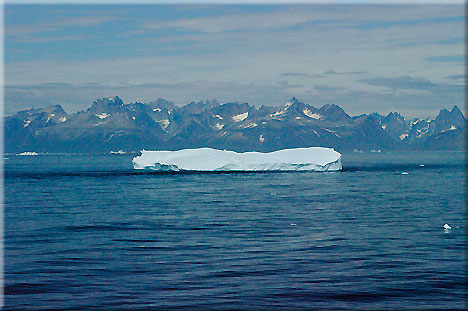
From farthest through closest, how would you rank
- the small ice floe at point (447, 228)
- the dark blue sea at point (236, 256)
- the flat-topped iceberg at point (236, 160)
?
the flat-topped iceberg at point (236, 160), the small ice floe at point (447, 228), the dark blue sea at point (236, 256)

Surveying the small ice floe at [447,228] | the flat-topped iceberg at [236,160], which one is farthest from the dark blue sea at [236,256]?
the flat-topped iceberg at [236,160]

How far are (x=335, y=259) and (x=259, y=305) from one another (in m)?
4.02

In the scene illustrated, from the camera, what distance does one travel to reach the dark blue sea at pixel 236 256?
9.85m

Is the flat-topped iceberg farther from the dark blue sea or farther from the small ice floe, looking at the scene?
the small ice floe

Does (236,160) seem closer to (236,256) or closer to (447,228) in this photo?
(447,228)

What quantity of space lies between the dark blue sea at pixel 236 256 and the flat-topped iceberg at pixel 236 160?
28590mm

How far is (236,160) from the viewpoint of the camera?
178 ft

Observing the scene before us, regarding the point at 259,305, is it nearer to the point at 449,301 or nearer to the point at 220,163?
the point at 449,301

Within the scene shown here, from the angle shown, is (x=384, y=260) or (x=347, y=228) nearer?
(x=384, y=260)

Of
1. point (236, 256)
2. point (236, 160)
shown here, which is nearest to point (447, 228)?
point (236, 256)

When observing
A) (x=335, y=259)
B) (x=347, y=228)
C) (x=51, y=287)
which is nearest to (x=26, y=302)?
(x=51, y=287)

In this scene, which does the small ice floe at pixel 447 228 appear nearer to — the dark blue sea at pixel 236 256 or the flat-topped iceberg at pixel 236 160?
the dark blue sea at pixel 236 256

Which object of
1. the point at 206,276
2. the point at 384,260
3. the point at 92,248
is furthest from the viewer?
the point at 92,248

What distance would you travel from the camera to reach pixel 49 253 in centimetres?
1377
